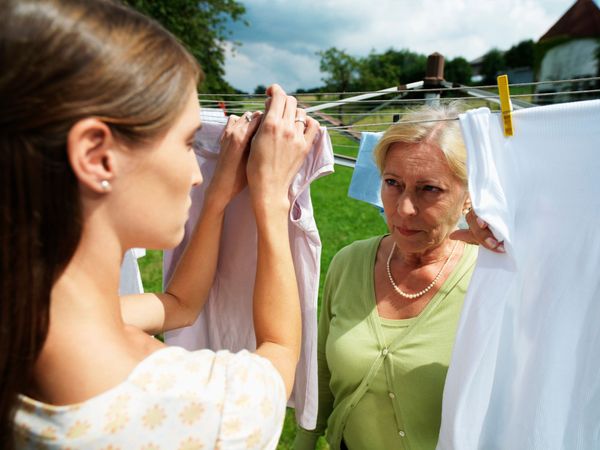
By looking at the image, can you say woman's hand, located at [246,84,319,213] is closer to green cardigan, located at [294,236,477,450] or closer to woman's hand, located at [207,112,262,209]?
woman's hand, located at [207,112,262,209]

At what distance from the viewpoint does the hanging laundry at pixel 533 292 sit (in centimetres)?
116

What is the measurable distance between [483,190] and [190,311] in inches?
35.7

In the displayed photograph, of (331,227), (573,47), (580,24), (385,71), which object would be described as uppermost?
(385,71)

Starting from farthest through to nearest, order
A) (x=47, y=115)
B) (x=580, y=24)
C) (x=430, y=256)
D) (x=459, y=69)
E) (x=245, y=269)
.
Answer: (x=459, y=69) < (x=580, y=24) < (x=430, y=256) < (x=245, y=269) < (x=47, y=115)

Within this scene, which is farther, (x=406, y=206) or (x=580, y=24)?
(x=580, y=24)

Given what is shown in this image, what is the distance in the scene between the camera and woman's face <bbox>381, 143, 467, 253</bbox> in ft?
6.16

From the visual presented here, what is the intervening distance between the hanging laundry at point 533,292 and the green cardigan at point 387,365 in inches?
12.8

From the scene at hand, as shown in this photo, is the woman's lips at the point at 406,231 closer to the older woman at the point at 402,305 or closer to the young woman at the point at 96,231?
the older woman at the point at 402,305

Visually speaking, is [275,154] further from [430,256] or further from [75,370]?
[430,256]

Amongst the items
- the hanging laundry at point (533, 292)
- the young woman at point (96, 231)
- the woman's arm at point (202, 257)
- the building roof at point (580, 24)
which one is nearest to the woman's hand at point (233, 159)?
the woman's arm at point (202, 257)

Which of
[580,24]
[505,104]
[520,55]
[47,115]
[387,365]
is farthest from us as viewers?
[520,55]

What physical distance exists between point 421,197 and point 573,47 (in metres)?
18.4

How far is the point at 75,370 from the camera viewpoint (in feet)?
2.71

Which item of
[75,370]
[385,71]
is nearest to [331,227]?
[75,370]
